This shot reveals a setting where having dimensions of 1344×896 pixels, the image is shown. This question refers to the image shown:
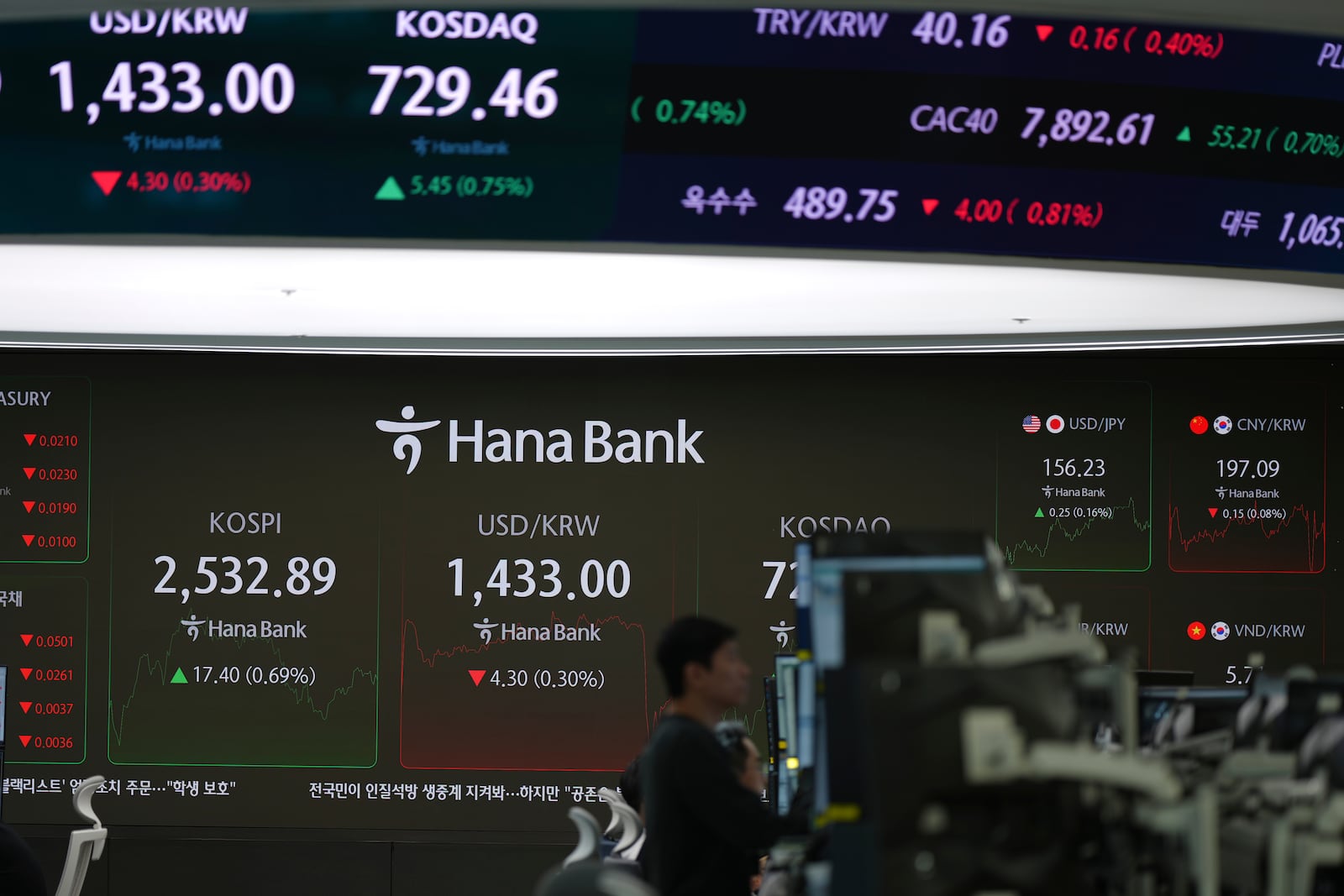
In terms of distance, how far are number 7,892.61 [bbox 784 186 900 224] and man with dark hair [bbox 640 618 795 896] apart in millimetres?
1076

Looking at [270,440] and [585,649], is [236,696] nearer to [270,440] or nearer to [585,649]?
[270,440]

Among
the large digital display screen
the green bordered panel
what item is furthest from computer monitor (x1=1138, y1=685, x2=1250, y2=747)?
the green bordered panel

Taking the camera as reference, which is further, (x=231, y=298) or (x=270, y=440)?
(x=270, y=440)

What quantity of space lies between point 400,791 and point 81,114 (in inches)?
121

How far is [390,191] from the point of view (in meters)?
3.40

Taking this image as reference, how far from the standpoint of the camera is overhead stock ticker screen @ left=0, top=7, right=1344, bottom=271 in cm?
336

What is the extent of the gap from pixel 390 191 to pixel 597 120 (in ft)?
1.67

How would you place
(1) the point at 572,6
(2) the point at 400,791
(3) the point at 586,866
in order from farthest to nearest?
(2) the point at 400,791 → (1) the point at 572,6 → (3) the point at 586,866

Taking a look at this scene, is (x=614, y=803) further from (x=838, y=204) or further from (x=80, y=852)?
(x=838, y=204)

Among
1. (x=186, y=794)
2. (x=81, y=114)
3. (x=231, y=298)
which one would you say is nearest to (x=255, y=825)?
(x=186, y=794)

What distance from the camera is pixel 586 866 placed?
204 centimetres

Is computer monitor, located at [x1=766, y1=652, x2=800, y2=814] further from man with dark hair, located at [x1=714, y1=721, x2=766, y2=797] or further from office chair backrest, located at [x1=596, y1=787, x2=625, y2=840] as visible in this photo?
office chair backrest, located at [x1=596, y1=787, x2=625, y2=840]

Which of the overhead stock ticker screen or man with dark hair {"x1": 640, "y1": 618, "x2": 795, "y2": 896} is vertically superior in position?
the overhead stock ticker screen

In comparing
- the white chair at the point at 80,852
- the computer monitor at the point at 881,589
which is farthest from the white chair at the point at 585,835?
the computer monitor at the point at 881,589
